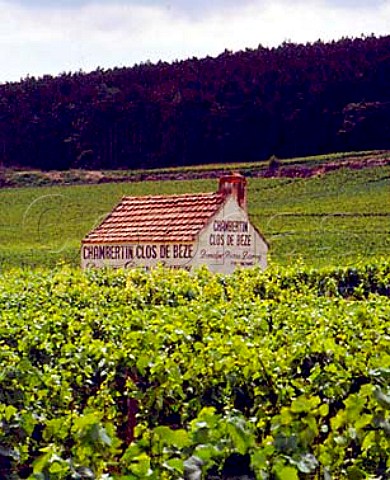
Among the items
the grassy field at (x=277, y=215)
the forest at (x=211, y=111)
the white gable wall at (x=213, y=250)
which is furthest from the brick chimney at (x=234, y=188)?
the forest at (x=211, y=111)

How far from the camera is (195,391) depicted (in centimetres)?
676

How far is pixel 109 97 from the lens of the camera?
66.3 meters

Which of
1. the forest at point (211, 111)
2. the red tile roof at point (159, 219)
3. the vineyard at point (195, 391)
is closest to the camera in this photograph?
the vineyard at point (195, 391)

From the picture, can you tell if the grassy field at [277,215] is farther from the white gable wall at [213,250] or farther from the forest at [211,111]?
the white gable wall at [213,250]

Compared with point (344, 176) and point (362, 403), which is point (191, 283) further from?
point (344, 176)

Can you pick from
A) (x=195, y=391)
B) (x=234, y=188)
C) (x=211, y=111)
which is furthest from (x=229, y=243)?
(x=211, y=111)

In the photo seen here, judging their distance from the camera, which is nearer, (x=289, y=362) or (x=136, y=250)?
(x=289, y=362)

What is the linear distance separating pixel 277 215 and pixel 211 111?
20.0 meters

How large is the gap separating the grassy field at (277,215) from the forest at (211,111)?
6547 mm

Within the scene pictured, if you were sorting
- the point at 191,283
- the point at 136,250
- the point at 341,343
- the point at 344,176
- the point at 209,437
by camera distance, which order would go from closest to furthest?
the point at 209,437 < the point at 341,343 < the point at 191,283 < the point at 136,250 < the point at 344,176

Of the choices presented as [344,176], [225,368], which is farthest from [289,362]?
[344,176]

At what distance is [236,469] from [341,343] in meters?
3.02

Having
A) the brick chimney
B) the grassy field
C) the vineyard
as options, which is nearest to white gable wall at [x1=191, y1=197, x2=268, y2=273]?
the brick chimney

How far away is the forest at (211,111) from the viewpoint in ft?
196
